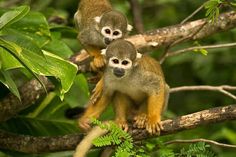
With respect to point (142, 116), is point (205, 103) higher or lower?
higher

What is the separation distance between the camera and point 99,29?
5.53 m

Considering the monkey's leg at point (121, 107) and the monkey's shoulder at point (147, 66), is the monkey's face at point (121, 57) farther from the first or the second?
the monkey's leg at point (121, 107)

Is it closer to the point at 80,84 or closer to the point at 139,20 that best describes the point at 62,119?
the point at 80,84

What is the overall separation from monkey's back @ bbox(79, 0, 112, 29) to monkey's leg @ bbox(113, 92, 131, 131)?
92 centimetres

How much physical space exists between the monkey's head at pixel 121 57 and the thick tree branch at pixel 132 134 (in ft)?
1.95

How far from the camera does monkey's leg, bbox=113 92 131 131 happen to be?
16.2 feet

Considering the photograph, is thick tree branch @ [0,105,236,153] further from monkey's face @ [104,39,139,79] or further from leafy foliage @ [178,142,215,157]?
monkey's face @ [104,39,139,79]

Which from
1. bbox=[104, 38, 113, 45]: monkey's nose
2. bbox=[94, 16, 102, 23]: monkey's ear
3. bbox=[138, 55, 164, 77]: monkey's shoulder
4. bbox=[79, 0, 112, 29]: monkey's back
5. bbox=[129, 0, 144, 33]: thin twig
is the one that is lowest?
bbox=[138, 55, 164, 77]: monkey's shoulder

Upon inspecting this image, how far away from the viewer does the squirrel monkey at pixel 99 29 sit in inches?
213

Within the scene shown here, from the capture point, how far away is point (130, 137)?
163 inches

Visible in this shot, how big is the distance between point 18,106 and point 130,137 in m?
1.21

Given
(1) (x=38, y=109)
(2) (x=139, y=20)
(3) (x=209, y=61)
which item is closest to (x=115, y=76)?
(1) (x=38, y=109)

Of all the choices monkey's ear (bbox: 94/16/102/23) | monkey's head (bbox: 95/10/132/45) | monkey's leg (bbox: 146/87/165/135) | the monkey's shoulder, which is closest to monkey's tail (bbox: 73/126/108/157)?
monkey's leg (bbox: 146/87/165/135)

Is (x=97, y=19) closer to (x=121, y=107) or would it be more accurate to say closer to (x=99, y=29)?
(x=99, y=29)
